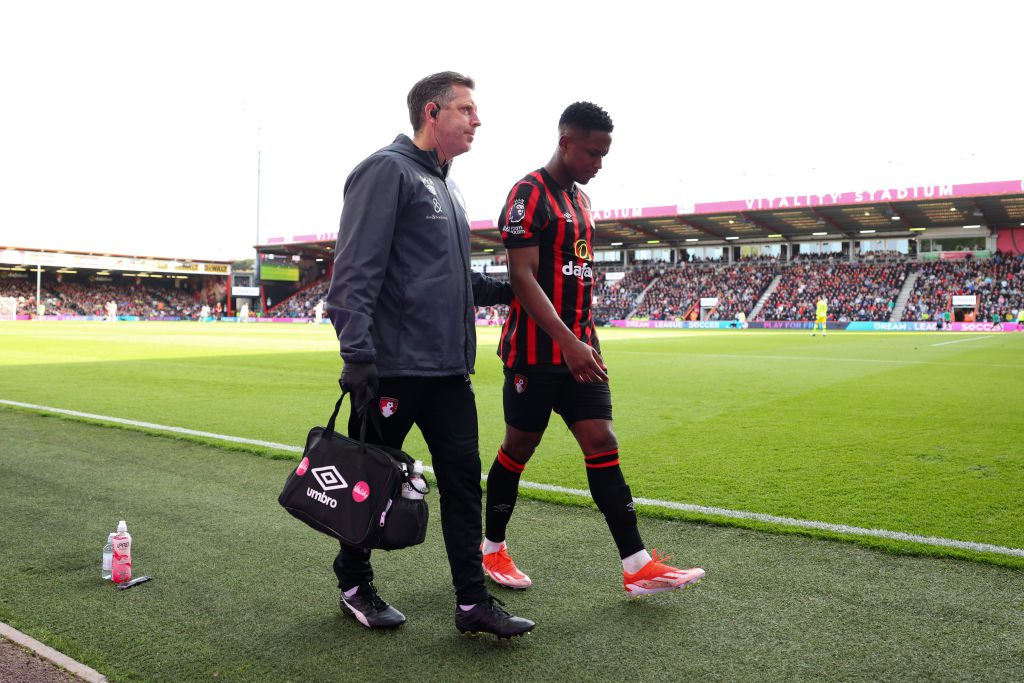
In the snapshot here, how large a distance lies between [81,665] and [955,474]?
5.32 metres

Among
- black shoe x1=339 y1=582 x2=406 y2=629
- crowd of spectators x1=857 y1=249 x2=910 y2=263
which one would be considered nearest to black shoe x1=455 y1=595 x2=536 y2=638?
black shoe x1=339 y1=582 x2=406 y2=629

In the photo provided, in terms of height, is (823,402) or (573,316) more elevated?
(573,316)

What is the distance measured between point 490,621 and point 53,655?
1.47 metres

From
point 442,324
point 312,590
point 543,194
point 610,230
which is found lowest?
point 312,590

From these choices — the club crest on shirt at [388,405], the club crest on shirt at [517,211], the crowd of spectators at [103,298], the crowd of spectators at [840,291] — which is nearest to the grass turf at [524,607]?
the club crest on shirt at [388,405]

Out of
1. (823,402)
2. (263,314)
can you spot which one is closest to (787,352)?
(823,402)

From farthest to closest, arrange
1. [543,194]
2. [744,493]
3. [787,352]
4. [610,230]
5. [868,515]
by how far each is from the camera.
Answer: [610,230]
[787,352]
[744,493]
[868,515]
[543,194]

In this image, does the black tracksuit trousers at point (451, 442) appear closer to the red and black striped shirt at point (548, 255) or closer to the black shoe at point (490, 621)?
the black shoe at point (490, 621)

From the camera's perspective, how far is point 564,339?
3025mm

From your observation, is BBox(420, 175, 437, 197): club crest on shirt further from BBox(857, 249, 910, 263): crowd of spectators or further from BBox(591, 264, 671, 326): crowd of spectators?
BBox(857, 249, 910, 263): crowd of spectators

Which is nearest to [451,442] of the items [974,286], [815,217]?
[815,217]

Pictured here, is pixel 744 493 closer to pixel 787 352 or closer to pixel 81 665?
pixel 81 665

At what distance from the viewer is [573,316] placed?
10.8ft

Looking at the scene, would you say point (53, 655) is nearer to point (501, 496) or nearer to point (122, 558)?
point (122, 558)
